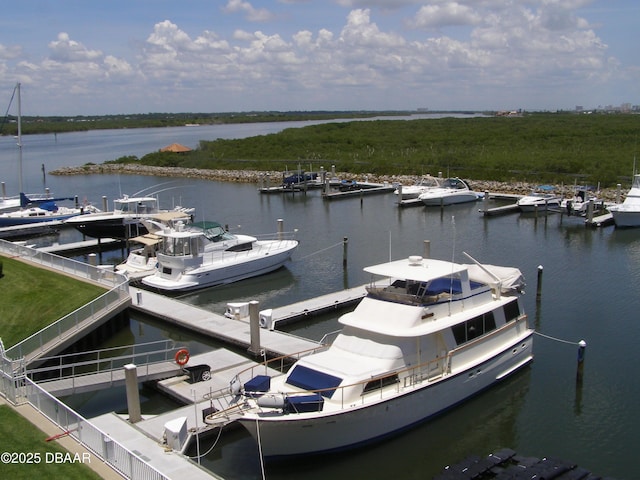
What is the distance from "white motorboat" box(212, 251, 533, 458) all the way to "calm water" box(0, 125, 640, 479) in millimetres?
817

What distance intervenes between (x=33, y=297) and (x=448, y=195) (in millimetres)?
42770

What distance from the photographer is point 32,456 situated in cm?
1332

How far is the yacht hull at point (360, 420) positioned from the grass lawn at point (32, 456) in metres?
4.04

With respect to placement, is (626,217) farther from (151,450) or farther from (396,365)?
(151,450)

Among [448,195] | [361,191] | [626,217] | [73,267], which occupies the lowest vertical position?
[73,267]

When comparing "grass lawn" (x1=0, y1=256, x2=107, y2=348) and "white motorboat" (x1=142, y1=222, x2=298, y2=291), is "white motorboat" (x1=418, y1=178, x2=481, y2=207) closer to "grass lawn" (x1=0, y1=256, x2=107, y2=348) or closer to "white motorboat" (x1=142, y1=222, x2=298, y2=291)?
"white motorboat" (x1=142, y1=222, x2=298, y2=291)

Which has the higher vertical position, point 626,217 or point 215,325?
point 626,217

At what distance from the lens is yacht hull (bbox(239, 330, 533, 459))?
15.7 m

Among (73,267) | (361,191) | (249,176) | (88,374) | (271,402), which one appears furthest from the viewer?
(249,176)

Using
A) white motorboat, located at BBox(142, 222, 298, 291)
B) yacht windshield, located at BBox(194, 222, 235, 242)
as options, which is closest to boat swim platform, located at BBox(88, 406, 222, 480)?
white motorboat, located at BBox(142, 222, 298, 291)

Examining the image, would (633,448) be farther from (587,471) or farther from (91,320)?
(91,320)

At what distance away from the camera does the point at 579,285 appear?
1316 inches

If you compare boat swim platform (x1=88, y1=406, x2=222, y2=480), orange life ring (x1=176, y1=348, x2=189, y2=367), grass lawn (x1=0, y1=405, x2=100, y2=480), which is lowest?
boat swim platform (x1=88, y1=406, x2=222, y2=480)

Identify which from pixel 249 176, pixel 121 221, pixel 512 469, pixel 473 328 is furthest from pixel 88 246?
pixel 249 176
